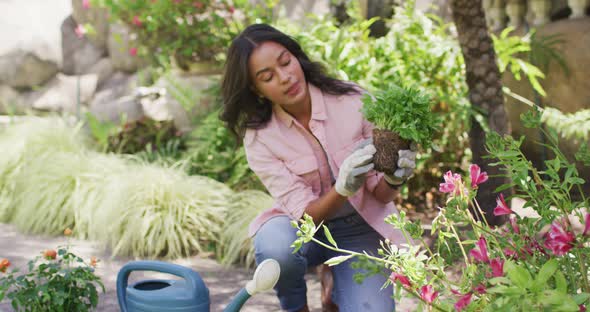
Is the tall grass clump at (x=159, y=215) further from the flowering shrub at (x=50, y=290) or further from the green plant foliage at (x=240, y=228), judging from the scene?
the flowering shrub at (x=50, y=290)

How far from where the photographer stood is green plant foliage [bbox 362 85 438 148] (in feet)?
6.19

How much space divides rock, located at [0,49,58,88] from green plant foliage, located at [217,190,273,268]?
656 cm

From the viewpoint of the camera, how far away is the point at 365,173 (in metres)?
2.03

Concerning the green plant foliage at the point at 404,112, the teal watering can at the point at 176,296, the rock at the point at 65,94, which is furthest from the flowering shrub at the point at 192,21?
the rock at the point at 65,94

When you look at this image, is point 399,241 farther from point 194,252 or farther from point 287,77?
point 194,252

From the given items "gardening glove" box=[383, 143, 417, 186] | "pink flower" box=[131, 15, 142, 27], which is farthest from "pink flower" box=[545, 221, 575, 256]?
"pink flower" box=[131, 15, 142, 27]

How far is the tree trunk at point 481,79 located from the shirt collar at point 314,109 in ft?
3.20

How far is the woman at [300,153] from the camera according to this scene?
2.34 meters

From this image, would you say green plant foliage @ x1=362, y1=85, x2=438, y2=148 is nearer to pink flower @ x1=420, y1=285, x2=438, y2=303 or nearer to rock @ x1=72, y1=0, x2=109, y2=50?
pink flower @ x1=420, y1=285, x2=438, y2=303

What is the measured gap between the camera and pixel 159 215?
12.3ft

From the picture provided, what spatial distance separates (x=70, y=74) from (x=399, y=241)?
8.56m

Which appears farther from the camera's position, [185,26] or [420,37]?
[185,26]

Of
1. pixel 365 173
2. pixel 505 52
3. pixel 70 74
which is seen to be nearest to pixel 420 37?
pixel 505 52

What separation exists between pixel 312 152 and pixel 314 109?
0.16 metres
